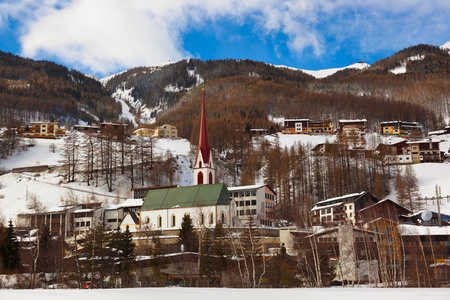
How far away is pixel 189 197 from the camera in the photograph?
2096 inches

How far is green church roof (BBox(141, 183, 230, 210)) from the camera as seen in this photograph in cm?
5128

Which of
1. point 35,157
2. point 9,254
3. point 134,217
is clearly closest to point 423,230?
point 134,217

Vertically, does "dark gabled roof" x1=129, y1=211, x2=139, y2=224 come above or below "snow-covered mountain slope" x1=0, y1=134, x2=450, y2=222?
below

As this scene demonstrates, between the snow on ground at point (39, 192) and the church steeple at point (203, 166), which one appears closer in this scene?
the church steeple at point (203, 166)

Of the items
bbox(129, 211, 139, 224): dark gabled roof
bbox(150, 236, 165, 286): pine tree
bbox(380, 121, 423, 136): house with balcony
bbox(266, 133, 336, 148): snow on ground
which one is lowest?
bbox(150, 236, 165, 286): pine tree

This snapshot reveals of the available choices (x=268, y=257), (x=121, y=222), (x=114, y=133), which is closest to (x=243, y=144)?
(x=114, y=133)

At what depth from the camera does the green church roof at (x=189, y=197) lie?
168ft

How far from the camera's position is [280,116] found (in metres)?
158

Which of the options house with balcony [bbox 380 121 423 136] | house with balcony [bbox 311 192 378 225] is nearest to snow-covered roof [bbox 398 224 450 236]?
house with balcony [bbox 311 192 378 225]

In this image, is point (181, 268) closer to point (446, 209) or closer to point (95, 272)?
point (95, 272)

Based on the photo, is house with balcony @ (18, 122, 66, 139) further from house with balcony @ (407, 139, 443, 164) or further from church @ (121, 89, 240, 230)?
house with balcony @ (407, 139, 443, 164)

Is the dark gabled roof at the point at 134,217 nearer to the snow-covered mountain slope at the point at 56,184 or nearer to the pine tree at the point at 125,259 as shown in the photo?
the snow-covered mountain slope at the point at 56,184

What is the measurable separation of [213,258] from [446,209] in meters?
40.3

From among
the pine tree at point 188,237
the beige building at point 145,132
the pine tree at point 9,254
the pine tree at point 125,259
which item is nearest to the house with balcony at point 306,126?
the beige building at point 145,132
